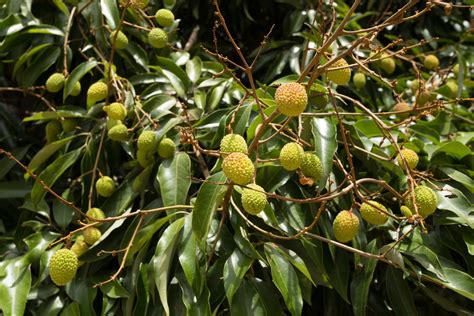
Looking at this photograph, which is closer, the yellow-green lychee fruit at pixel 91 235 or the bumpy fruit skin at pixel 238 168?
the bumpy fruit skin at pixel 238 168

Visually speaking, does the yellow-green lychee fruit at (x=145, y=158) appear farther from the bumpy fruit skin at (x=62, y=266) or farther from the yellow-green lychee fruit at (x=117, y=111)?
the bumpy fruit skin at (x=62, y=266)

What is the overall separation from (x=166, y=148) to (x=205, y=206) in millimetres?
258

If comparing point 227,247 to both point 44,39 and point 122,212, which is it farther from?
point 44,39

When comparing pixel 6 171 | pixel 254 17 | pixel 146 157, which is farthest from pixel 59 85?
pixel 254 17

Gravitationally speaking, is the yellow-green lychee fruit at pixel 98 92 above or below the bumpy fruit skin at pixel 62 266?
above

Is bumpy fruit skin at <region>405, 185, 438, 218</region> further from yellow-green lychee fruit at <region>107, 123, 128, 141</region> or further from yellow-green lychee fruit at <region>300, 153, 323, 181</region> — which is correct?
yellow-green lychee fruit at <region>107, 123, 128, 141</region>

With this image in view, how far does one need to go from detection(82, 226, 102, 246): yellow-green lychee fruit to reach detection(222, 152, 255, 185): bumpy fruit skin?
0.41 meters

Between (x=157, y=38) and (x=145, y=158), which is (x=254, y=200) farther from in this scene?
(x=157, y=38)

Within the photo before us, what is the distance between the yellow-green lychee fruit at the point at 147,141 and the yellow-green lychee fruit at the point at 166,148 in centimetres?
1

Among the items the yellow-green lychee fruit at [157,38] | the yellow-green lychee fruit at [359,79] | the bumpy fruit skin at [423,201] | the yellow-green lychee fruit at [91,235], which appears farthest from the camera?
the yellow-green lychee fruit at [359,79]

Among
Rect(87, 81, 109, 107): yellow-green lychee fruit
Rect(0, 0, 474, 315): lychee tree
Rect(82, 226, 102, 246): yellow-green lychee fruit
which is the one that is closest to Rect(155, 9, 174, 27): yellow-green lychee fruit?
Rect(0, 0, 474, 315): lychee tree

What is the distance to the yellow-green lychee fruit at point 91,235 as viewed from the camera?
121cm

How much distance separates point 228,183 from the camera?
1012mm

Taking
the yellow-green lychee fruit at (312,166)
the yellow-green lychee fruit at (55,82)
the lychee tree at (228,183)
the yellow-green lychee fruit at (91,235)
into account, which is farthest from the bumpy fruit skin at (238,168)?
the yellow-green lychee fruit at (55,82)
